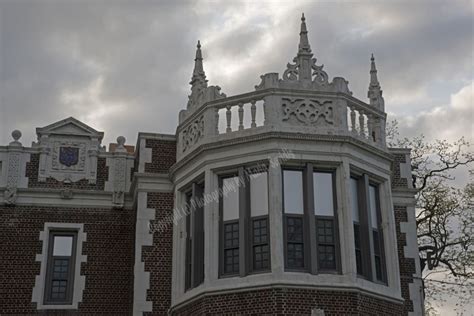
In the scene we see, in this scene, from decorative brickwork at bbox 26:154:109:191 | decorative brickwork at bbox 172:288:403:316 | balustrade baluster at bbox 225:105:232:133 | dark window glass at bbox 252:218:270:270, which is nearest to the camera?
decorative brickwork at bbox 172:288:403:316

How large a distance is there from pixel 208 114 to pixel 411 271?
6786mm

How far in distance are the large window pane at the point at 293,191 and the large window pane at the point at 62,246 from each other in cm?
649

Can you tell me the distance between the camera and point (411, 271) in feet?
64.0

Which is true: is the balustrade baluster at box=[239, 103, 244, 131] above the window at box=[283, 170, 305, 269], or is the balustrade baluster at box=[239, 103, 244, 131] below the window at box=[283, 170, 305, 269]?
above

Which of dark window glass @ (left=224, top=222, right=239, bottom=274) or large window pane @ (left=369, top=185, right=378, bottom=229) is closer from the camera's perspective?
dark window glass @ (left=224, top=222, right=239, bottom=274)

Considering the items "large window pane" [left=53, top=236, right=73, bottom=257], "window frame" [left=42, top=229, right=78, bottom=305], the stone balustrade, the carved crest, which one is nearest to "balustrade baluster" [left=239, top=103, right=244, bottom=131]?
the stone balustrade

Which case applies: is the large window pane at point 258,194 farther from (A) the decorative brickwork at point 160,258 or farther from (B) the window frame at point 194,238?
(A) the decorative brickwork at point 160,258

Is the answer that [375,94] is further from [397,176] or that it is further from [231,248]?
[231,248]

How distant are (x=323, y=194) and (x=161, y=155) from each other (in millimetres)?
4909

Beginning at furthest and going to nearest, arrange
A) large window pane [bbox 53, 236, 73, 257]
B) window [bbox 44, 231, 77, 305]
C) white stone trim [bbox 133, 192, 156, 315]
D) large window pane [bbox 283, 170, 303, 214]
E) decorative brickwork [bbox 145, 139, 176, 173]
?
large window pane [bbox 53, 236, 73, 257]
decorative brickwork [bbox 145, 139, 176, 173]
window [bbox 44, 231, 77, 305]
white stone trim [bbox 133, 192, 156, 315]
large window pane [bbox 283, 170, 303, 214]

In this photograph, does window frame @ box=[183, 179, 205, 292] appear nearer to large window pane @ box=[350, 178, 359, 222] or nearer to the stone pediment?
the stone pediment

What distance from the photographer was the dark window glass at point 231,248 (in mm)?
16688

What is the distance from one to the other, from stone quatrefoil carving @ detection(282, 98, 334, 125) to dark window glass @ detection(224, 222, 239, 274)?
2880 mm

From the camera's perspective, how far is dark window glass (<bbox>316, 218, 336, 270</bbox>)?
1648 centimetres
